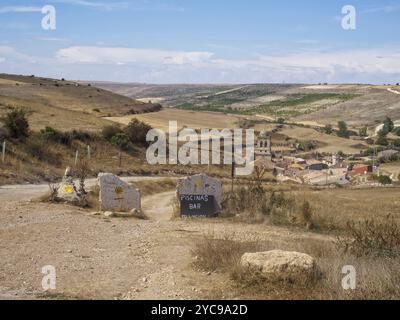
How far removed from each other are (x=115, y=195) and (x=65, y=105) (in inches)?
2266

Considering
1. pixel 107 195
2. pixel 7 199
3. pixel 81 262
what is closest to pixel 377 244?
pixel 81 262

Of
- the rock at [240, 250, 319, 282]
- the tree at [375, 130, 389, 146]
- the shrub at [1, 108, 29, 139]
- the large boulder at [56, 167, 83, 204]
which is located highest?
the shrub at [1, 108, 29, 139]

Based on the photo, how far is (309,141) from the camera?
298 ft

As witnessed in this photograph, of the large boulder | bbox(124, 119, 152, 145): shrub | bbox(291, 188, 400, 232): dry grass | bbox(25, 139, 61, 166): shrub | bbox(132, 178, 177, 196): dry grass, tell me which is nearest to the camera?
bbox(291, 188, 400, 232): dry grass

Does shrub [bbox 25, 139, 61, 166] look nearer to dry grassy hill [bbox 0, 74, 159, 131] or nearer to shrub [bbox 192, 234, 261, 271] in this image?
dry grassy hill [bbox 0, 74, 159, 131]

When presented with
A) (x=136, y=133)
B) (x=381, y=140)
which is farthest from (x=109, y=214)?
(x=381, y=140)

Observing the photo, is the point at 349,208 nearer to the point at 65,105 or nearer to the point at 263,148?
the point at 263,148


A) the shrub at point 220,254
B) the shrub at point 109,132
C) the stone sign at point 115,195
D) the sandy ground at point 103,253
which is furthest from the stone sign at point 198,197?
the shrub at point 109,132

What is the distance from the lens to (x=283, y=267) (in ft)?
24.5

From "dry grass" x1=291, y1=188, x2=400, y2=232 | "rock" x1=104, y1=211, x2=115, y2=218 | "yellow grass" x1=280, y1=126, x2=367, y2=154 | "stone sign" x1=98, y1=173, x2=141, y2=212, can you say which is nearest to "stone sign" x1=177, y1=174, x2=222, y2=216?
"stone sign" x1=98, y1=173, x2=141, y2=212

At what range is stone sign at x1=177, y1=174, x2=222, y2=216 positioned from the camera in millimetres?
16578

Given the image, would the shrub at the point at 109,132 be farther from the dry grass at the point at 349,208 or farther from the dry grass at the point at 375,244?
the dry grass at the point at 375,244

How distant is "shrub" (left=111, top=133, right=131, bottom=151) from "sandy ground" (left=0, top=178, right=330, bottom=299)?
21.1 m
